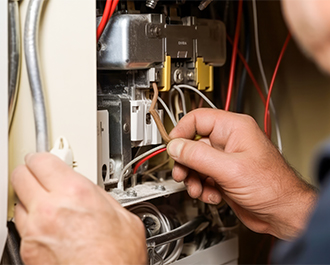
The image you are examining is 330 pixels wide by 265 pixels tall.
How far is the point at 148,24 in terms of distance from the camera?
884mm

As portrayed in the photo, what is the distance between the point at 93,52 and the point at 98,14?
0.98 ft

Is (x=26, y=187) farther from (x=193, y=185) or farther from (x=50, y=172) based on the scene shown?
(x=193, y=185)

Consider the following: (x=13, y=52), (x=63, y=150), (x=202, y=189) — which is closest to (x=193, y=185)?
(x=202, y=189)

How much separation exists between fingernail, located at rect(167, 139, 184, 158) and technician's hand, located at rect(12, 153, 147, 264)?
0.25m

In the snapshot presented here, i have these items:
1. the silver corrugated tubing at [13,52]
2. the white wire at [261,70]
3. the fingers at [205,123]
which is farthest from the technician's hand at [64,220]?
the white wire at [261,70]

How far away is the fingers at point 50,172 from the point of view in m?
0.58

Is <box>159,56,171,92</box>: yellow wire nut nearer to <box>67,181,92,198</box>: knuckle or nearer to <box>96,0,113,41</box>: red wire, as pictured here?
<box>96,0,113,41</box>: red wire

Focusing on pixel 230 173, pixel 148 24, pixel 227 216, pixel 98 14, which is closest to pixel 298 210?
pixel 230 173

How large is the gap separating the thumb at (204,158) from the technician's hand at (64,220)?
25 cm

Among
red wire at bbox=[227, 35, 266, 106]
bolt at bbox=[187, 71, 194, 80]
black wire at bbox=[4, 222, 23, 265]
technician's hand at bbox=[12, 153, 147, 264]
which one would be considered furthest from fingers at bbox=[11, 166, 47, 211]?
red wire at bbox=[227, 35, 266, 106]

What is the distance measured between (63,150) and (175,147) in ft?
0.87

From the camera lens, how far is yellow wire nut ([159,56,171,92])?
36.7 inches

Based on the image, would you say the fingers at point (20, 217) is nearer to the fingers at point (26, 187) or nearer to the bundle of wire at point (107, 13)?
the fingers at point (26, 187)

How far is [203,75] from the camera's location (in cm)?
104
